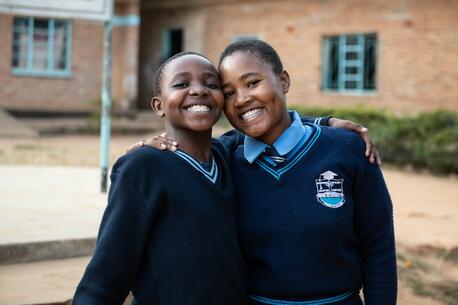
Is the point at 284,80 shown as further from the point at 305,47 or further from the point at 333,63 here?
the point at 305,47

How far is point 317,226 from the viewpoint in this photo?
1884 millimetres

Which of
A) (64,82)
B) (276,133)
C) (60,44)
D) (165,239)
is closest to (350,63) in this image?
(64,82)

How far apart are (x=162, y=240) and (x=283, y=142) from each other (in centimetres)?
50

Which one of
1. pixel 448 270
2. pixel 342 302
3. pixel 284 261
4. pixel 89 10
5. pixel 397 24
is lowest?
pixel 448 270

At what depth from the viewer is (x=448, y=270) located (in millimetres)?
4922

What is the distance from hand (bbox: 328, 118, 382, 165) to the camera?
6.57 ft

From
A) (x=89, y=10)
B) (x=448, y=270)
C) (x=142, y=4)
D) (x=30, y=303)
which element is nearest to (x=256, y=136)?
(x=30, y=303)

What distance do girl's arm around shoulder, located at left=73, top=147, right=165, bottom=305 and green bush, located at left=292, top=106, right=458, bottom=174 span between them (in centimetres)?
881

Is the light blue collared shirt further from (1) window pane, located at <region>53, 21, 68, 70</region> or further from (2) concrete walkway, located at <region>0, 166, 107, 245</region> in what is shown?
(1) window pane, located at <region>53, 21, 68, 70</region>

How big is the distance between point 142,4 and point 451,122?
36.1 ft

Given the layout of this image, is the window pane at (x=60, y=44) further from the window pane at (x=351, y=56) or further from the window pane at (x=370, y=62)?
the window pane at (x=370, y=62)

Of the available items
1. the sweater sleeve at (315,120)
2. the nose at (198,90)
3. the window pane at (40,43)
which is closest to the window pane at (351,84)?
the window pane at (40,43)

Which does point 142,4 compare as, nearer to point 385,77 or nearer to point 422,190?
point 385,77

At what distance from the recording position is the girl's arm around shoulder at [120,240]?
1757 millimetres
